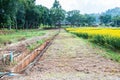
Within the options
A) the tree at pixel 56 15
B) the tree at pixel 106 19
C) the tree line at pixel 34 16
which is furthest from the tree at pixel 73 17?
the tree at pixel 56 15

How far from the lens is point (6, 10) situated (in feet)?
178

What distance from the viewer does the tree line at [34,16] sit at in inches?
2136

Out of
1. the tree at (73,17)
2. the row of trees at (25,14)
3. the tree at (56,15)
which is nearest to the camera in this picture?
the row of trees at (25,14)

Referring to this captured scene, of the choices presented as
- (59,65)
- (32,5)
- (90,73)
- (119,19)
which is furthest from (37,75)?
(119,19)

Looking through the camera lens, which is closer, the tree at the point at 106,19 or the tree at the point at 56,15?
the tree at the point at 56,15

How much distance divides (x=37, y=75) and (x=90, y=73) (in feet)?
5.76

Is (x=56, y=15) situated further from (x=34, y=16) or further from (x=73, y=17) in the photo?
(x=34, y=16)

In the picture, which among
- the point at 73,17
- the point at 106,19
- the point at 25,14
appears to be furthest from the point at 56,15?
the point at 25,14

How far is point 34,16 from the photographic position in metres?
89.9

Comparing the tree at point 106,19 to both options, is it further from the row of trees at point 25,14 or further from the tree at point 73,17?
the row of trees at point 25,14

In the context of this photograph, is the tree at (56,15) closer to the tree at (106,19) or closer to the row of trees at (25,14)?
the row of trees at (25,14)

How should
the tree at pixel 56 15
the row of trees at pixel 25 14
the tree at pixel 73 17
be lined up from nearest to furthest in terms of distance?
the row of trees at pixel 25 14, the tree at pixel 56 15, the tree at pixel 73 17

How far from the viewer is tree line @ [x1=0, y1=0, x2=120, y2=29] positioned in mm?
54250

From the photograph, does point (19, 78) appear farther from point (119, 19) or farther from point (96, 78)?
point (119, 19)
